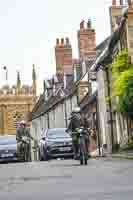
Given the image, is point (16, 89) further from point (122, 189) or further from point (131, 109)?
point (122, 189)

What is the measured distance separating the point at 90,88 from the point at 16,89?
56231 mm

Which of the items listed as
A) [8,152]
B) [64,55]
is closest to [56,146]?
[8,152]

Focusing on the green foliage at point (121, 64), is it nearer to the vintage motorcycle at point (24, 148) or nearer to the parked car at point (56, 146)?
the parked car at point (56, 146)

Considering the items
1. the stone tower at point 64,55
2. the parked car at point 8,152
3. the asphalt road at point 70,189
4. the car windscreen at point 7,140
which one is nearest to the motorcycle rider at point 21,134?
the parked car at point 8,152

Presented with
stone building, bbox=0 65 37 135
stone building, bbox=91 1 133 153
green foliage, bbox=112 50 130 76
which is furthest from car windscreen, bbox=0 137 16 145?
stone building, bbox=0 65 37 135

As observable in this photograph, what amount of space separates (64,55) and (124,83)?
30.4 metres

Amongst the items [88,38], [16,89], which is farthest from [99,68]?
[16,89]

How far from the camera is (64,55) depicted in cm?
6444

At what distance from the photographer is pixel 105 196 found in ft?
30.5

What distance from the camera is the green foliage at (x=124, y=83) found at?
1355 inches

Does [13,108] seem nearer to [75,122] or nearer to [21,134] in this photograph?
[21,134]

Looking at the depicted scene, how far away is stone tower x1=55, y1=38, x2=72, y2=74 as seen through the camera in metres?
63.5

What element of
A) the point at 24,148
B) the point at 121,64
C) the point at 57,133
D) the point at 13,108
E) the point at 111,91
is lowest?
the point at 24,148

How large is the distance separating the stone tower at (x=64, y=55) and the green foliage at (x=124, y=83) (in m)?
26.9
